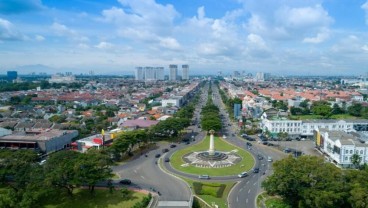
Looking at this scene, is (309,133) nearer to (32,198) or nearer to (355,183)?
(355,183)

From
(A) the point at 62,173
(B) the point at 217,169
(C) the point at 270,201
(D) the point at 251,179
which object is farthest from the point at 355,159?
(A) the point at 62,173

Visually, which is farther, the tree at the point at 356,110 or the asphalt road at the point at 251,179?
the tree at the point at 356,110

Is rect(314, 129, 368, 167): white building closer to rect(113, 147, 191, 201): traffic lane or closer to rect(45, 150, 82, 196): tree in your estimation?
rect(113, 147, 191, 201): traffic lane

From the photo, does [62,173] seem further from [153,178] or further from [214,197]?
[214,197]

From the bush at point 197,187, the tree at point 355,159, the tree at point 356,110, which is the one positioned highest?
the tree at point 356,110

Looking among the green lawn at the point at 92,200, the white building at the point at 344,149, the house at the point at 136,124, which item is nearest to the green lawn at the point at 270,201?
the green lawn at the point at 92,200

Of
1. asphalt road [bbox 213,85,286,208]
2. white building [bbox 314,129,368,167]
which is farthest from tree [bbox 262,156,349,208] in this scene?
white building [bbox 314,129,368,167]

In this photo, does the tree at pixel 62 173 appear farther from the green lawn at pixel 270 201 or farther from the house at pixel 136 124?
the house at pixel 136 124
